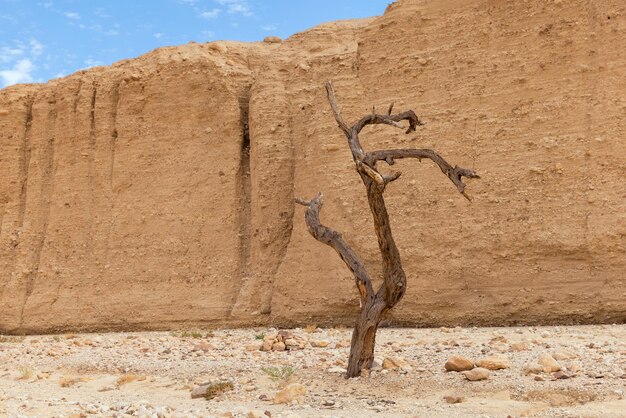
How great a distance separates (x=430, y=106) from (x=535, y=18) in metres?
2.08

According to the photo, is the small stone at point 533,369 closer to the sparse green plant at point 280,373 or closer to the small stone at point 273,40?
the sparse green plant at point 280,373

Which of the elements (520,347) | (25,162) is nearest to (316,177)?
(520,347)

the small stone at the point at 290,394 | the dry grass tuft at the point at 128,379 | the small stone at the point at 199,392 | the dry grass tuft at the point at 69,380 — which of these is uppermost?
the small stone at the point at 290,394

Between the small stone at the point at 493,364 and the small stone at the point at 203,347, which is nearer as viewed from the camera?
the small stone at the point at 493,364

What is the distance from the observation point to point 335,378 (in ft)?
22.5

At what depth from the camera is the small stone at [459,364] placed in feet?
21.5

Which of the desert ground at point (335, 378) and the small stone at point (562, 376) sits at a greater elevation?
the small stone at point (562, 376)

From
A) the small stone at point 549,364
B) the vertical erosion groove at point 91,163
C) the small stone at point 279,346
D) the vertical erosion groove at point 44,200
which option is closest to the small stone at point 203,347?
the small stone at point 279,346

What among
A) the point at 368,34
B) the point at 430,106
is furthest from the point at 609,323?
the point at 368,34

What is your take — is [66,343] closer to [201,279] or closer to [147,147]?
[201,279]

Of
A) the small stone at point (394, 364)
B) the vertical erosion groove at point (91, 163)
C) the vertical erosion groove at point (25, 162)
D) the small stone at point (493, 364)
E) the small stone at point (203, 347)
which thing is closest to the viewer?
the small stone at point (493, 364)

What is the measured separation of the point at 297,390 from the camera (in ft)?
20.2

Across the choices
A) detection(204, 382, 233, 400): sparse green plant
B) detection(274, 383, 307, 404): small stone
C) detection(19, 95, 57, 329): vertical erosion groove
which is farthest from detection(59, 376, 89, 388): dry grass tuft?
detection(19, 95, 57, 329): vertical erosion groove

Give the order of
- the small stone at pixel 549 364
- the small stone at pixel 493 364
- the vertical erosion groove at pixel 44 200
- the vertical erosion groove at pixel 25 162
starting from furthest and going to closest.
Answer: the vertical erosion groove at pixel 25 162 < the vertical erosion groove at pixel 44 200 < the small stone at pixel 493 364 < the small stone at pixel 549 364
